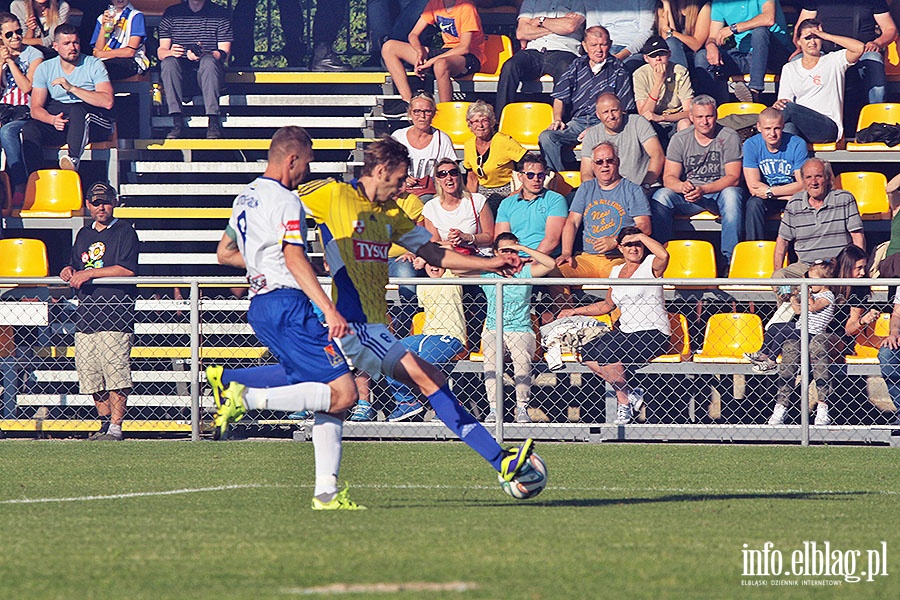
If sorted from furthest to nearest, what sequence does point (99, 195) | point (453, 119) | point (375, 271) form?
point (453, 119) → point (99, 195) → point (375, 271)

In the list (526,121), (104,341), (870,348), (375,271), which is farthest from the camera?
(526,121)

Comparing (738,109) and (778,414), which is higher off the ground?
(738,109)

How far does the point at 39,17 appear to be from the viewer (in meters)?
17.7

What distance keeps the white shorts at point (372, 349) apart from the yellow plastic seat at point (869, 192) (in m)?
7.86

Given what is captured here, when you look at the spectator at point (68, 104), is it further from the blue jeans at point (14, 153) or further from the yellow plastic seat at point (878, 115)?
the yellow plastic seat at point (878, 115)

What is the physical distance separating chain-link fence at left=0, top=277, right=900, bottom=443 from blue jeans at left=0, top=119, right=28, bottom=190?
10.3ft

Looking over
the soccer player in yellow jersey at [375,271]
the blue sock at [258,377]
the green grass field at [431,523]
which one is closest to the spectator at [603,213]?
the green grass field at [431,523]

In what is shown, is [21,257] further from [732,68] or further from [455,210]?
[732,68]

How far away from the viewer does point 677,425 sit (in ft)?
40.4

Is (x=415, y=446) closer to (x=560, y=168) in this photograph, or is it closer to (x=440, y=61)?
(x=560, y=168)

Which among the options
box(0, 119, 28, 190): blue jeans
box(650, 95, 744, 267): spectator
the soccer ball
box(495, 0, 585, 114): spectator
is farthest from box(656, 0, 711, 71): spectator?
the soccer ball

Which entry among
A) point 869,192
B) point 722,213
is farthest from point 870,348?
point 869,192

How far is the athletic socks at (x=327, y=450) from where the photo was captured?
7.52 meters

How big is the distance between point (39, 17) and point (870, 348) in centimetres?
1080
